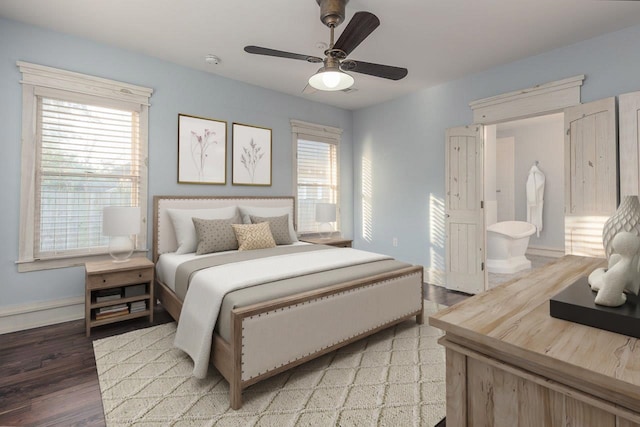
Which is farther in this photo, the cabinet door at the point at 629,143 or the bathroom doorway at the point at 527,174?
the bathroom doorway at the point at 527,174

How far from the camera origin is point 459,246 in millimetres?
4066

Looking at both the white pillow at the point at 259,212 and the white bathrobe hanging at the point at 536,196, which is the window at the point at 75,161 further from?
the white bathrobe hanging at the point at 536,196

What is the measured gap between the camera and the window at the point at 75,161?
2.87 m

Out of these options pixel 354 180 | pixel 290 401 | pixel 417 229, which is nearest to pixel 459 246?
pixel 417 229

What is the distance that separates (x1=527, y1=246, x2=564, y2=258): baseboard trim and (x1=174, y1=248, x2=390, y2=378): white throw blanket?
5246 millimetres

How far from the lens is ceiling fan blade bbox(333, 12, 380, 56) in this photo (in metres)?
2.01

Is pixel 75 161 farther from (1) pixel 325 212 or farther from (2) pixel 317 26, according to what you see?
(1) pixel 325 212

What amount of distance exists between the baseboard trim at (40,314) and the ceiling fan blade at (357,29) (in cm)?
330

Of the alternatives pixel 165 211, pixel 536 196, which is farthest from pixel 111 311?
pixel 536 196

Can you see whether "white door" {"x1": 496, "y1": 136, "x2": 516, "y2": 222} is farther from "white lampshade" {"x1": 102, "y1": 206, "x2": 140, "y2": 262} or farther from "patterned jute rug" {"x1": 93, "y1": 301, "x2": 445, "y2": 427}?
→ "white lampshade" {"x1": 102, "y1": 206, "x2": 140, "y2": 262}

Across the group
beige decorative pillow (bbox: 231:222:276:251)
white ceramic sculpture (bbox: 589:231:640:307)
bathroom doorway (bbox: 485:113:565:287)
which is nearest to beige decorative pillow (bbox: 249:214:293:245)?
beige decorative pillow (bbox: 231:222:276:251)

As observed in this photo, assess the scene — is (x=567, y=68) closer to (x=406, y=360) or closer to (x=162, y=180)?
(x=406, y=360)

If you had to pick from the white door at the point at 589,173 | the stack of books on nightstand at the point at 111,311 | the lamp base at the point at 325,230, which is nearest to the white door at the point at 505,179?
the white door at the point at 589,173

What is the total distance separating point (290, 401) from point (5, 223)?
9.44 ft
